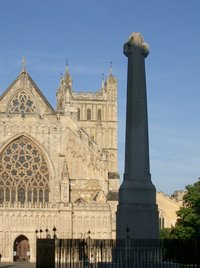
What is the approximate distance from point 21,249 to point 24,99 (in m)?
17.0

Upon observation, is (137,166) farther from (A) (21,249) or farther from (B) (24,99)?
(B) (24,99)

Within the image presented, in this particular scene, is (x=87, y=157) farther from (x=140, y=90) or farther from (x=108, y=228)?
(x=140, y=90)

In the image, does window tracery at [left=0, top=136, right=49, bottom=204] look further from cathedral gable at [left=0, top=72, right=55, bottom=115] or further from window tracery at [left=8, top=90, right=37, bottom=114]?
cathedral gable at [left=0, top=72, right=55, bottom=115]

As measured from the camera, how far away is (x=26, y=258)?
62969 mm

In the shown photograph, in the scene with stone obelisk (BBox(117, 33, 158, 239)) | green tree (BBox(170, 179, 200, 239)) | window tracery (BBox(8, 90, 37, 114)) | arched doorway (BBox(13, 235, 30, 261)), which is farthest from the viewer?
window tracery (BBox(8, 90, 37, 114))

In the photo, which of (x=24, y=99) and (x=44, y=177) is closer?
(x=44, y=177)

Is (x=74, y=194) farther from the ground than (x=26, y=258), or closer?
farther from the ground

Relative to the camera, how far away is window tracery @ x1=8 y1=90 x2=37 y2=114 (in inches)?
2643

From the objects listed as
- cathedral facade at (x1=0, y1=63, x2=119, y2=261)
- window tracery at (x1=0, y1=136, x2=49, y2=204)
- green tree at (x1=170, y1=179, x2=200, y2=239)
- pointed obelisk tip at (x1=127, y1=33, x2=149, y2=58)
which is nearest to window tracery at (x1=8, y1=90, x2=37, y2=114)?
cathedral facade at (x1=0, y1=63, x2=119, y2=261)

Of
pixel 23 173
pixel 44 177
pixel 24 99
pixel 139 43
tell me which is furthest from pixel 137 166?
pixel 24 99

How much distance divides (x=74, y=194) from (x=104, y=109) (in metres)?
26.5

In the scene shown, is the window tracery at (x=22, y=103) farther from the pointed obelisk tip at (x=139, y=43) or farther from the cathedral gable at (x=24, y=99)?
the pointed obelisk tip at (x=139, y=43)

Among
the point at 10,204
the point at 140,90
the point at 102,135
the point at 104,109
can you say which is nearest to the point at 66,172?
the point at 10,204

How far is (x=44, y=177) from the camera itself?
64438 mm
